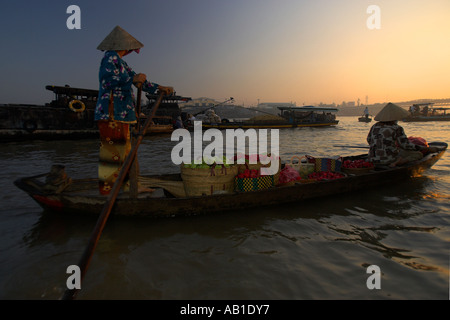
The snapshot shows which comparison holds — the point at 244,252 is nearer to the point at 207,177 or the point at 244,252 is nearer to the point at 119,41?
the point at 207,177

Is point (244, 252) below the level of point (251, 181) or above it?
below

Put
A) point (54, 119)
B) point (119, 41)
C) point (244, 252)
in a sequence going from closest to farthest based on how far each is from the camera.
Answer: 1. point (244, 252)
2. point (119, 41)
3. point (54, 119)

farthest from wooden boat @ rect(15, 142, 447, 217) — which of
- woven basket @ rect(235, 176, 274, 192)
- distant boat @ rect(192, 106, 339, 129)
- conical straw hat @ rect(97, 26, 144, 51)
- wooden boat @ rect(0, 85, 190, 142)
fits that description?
distant boat @ rect(192, 106, 339, 129)

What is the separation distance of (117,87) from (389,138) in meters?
5.87

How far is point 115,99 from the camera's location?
3.84 m

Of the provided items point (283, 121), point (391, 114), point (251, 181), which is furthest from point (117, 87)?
point (283, 121)

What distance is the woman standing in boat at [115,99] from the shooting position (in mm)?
3682

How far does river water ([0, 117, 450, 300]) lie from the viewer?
2.63m

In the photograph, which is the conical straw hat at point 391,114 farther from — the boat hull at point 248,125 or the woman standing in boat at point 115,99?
the boat hull at point 248,125

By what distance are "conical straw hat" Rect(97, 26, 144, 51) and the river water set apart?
2581mm

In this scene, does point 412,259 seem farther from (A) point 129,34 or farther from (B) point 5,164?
(B) point 5,164

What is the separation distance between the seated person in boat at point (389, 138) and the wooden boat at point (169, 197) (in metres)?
0.63

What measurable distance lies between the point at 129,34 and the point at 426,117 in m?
49.3

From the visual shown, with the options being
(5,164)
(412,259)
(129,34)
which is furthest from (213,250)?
(5,164)
